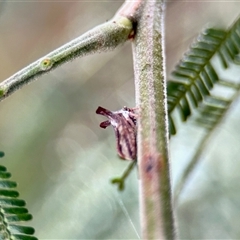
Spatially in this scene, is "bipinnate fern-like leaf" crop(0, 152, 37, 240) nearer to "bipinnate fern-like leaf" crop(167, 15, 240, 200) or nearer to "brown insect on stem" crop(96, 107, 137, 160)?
"brown insect on stem" crop(96, 107, 137, 160)

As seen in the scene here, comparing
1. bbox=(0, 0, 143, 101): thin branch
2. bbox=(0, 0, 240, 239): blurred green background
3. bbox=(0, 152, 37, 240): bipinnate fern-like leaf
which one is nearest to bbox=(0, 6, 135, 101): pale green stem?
bbox=(0, 0, 143, 101): thin branch

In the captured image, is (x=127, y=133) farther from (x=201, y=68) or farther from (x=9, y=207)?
(x=201, y=68)

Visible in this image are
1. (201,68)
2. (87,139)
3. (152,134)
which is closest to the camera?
(152,134)

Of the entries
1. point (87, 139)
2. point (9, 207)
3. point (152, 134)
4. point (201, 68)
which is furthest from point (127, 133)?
point (87, 139)

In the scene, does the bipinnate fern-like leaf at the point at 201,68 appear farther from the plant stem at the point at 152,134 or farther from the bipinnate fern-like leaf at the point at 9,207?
the bipinnate fern-like leaf at the point at 9,207

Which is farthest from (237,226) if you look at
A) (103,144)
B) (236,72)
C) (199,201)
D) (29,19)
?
(29,19)

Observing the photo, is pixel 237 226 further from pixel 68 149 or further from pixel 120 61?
pixel 120 61

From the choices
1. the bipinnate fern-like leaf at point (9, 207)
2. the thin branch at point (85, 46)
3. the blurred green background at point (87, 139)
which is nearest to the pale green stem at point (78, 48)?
the thin branch at point (85, 46)

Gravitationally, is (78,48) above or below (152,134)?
above
